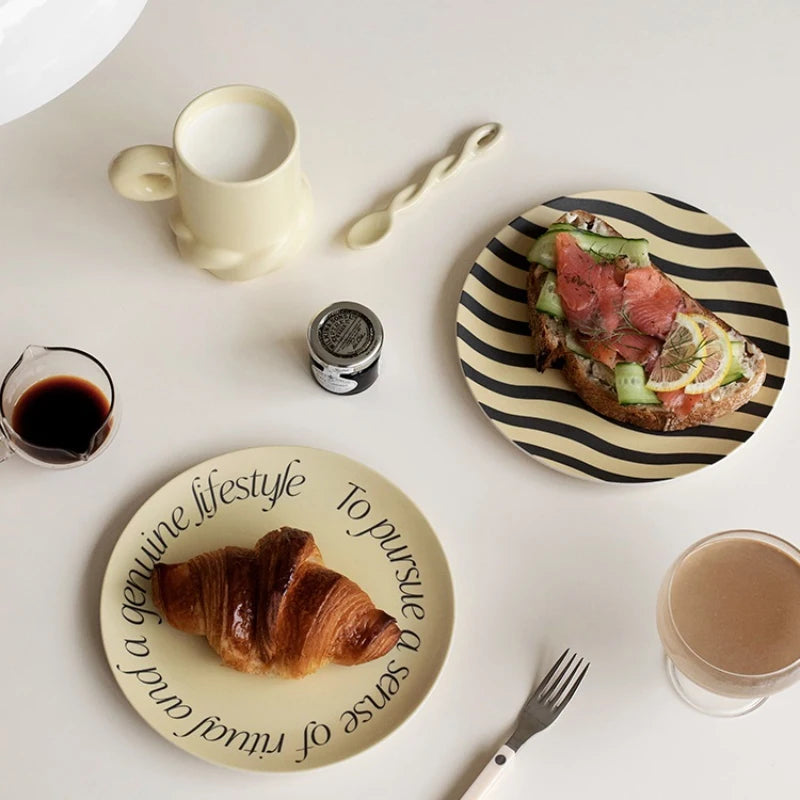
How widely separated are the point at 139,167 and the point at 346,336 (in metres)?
0.35

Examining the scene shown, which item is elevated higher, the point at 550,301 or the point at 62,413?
the point at 550,301

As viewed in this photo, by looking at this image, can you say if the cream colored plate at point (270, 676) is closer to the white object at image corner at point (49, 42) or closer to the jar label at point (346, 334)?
the jar label at point (346, 334)

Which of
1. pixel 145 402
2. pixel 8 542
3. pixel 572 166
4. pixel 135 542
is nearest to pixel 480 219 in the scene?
pixel 572 166

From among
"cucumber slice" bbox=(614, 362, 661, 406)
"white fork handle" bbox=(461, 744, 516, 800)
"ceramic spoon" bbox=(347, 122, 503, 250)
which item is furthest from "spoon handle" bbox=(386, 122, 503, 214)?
"white fork handle" bbox=(461, 744, 516, 800)

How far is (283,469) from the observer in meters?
1.33

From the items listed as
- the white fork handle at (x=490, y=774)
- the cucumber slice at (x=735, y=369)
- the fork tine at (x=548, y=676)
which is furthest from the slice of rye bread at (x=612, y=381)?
the white fork handle at (x=490, y=774)

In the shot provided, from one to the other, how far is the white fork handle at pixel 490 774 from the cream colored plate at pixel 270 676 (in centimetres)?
11

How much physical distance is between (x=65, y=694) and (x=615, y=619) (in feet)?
2.27

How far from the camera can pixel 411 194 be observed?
1.51 metres

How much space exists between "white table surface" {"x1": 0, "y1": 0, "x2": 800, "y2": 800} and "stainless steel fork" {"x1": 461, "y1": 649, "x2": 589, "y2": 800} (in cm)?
2

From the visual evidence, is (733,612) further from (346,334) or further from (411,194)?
(411,194)

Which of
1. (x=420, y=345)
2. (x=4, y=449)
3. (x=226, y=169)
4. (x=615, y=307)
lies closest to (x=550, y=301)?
(x=615, y=307)

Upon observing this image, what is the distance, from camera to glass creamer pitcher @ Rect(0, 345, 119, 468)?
1.29 meters

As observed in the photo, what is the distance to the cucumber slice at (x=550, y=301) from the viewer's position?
4.53 ft
